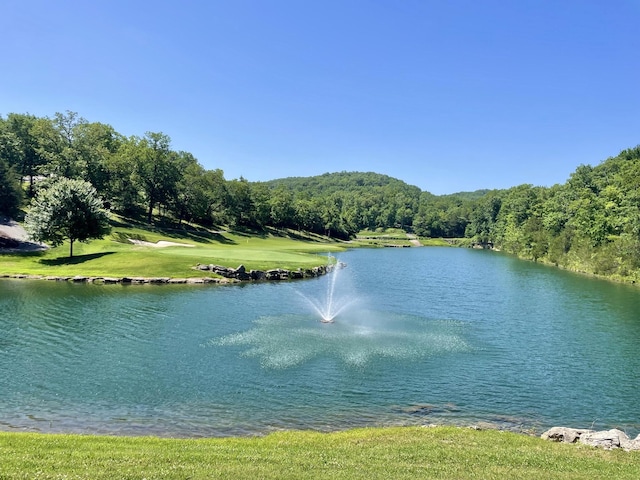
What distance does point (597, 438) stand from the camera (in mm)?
16047

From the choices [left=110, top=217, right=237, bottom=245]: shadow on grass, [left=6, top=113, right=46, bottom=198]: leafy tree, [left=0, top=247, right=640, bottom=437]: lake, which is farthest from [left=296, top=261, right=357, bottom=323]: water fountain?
[left=6, top=113, right=46, bottom=198]: leafy tree

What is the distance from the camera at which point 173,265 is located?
194ft

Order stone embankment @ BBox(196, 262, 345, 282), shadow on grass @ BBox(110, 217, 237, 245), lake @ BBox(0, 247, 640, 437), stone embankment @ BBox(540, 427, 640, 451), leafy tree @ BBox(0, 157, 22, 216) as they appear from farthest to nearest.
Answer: shadow on grass @ BBox(110, 217, 237, 245) → leafy tree @ BBox(0, 157, 22, 216) → stone embankment @ BBox(196, 262, 345, 282) → lake @ BBox(0, 247, 640, 437) → stone embankment @ BBox(540, 427, 640, 451)

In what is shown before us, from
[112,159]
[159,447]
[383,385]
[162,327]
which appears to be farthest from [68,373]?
[112,159]

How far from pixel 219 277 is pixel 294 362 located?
108 feet

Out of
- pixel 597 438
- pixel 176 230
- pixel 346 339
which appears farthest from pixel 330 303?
pixel 176 230

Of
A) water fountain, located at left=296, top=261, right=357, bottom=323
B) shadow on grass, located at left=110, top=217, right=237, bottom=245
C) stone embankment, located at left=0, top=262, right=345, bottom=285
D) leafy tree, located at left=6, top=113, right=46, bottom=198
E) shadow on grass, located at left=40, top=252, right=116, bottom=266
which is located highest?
leafy tree, located at left=6, top=113, right=46, bottom=198

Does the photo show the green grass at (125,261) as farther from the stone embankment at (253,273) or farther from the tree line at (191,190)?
the tree line at (191,190)

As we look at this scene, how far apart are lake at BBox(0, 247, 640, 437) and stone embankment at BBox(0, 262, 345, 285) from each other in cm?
373

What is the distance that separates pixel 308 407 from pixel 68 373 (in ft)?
42.9

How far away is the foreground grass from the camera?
12.0 meters

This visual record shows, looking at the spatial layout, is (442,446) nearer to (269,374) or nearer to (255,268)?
(269,374)

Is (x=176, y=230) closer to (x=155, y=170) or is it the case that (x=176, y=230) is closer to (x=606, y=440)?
(x=155, y=170)

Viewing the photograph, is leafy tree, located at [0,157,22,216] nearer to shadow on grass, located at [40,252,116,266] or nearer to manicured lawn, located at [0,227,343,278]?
manicured lawn, located at [0,227,343,278]
